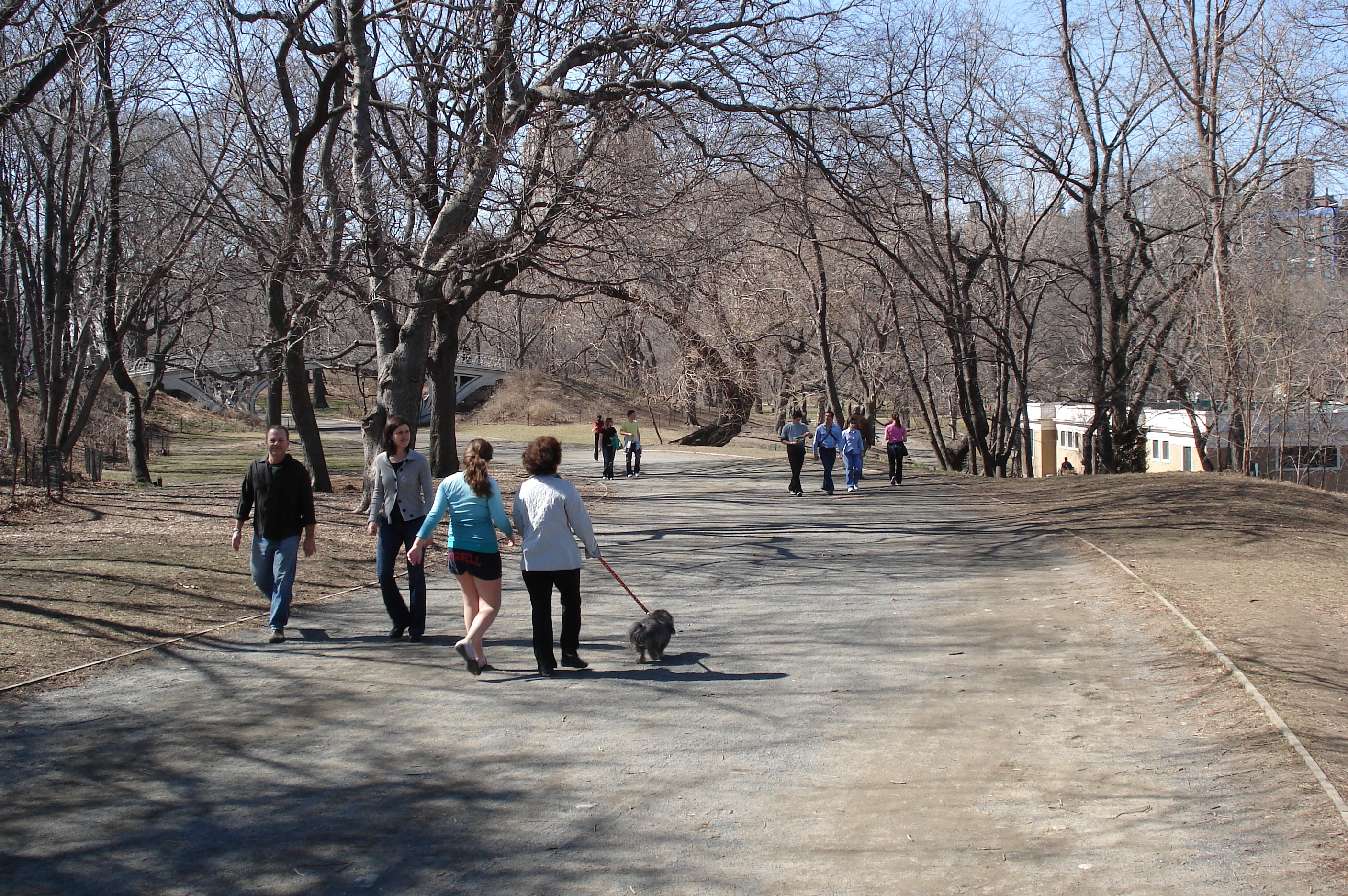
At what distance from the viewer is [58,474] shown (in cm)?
1662

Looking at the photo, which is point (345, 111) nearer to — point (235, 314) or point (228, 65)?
point (228, 65)

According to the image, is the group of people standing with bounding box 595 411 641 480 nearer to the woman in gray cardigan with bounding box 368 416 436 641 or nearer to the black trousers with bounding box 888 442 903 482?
the black trousers with bounding box 888 442 903 482

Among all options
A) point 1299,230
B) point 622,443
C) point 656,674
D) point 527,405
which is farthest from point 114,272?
point 527,405

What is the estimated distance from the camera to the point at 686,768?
550 cm

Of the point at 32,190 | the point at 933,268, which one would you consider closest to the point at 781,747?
the point at 32,190

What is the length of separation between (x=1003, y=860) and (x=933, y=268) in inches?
994

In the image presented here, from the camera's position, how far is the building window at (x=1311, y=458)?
2935 cm

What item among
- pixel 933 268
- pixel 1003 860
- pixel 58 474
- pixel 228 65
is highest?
pixel 228 65

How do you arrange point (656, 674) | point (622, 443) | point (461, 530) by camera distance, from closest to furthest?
point (461, 530) → point (656, 674) → point (622, 443)

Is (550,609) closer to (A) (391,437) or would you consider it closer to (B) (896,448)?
(A) (391,437)

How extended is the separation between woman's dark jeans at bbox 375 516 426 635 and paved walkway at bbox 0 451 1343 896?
24 centimetres

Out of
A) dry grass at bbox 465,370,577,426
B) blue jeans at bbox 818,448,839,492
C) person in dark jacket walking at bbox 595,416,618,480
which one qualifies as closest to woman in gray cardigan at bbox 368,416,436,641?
blue jeans at bbox 818,448,839,492

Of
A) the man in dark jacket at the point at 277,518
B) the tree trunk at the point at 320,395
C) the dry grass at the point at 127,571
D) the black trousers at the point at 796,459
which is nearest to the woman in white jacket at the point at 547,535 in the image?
the man in dark jacket at the point at 277,518

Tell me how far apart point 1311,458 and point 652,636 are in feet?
96.3
